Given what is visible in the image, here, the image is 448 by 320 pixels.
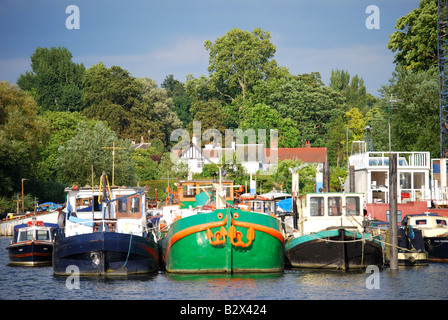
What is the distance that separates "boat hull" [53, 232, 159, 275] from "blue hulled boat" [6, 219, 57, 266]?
764 centimetres

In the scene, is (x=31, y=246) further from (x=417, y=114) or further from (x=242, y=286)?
(x=417, y=114)

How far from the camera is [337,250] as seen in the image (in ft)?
110

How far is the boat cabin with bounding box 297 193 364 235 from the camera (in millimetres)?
35219

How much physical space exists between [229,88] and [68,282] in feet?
336

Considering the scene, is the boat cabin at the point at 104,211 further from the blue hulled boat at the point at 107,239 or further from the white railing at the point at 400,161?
the white railing at the point at 400,161

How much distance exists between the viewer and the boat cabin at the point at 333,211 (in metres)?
35.2

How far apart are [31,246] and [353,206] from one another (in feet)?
59.6

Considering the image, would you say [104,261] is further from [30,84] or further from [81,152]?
[30,84]

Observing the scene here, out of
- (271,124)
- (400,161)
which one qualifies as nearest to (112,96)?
(271,124)

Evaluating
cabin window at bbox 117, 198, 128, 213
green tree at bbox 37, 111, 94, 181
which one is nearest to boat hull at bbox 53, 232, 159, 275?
cabin window at bbox 117, 198, 128, 213

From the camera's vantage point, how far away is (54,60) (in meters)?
146
